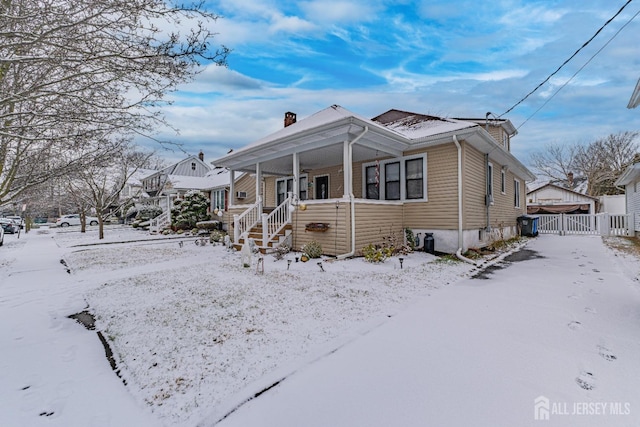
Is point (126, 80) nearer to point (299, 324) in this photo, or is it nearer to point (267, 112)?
point (299, 324)

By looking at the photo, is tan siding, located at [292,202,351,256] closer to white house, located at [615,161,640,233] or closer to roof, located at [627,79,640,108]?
roof, located at [627,79,640,108]

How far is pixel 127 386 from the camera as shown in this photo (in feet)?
7.83

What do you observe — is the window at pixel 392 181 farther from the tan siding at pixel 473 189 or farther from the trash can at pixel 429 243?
the tan siding at pixel 473 189

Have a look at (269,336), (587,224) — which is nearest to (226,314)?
(269,336)

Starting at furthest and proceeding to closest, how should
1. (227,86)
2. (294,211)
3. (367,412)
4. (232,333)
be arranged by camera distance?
(294,211) → (227,86) → (232,333) → (367,412)

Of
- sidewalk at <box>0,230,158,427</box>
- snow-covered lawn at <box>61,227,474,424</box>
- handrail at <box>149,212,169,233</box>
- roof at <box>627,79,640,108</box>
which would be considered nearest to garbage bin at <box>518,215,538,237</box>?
roof at <box>627,79,640,108</box>

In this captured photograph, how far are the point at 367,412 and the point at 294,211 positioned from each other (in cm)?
710

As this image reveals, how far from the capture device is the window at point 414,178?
934 cm

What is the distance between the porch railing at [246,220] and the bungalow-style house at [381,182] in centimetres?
4

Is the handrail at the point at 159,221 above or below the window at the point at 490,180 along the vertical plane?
below

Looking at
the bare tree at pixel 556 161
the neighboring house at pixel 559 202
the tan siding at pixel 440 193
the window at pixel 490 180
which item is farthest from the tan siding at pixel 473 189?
the bare tree at pixel 556 161

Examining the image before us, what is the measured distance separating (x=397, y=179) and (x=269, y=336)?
7754mm

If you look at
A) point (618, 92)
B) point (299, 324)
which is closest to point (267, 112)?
point (299, 324)

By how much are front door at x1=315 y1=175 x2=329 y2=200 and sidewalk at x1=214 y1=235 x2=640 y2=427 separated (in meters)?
8.30
